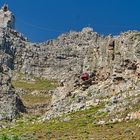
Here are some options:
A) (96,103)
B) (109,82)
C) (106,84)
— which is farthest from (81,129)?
(109,82)

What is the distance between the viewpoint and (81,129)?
107 metres

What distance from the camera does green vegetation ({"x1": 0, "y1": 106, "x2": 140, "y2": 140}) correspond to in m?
95.6

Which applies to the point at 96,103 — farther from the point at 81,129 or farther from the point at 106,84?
the point at 81,129

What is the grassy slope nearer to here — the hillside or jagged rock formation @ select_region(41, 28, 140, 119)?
the hillside

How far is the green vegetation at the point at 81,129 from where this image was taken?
95.6m

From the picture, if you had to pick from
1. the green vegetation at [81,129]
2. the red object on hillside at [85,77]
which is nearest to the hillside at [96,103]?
the green vegetation at [81,129]

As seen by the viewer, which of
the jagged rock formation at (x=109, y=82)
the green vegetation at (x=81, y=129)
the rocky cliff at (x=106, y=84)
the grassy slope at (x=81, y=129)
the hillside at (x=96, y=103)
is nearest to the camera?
the grassy slope at (x=81, y=129)

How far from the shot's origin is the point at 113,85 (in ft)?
444

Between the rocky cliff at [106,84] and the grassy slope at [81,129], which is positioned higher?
the rocky cliff at [106,84]

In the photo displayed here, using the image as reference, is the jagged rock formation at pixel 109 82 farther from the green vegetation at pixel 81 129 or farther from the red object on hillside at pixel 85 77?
the green vegetation at pixel 81 129

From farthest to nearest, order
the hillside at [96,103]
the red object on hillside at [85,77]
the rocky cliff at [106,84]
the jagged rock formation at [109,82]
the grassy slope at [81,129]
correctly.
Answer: the red object on hillside at [85,77] < the rocky cliff at [106,84] < the jagged rock formation at [109,82] < the hillside at [96,103] < the grassy slope at [81,129]

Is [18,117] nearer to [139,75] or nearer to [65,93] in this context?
[65,93]

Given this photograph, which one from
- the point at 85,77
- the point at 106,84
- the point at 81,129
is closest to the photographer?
the point at 81,129

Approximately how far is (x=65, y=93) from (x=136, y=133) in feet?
185
